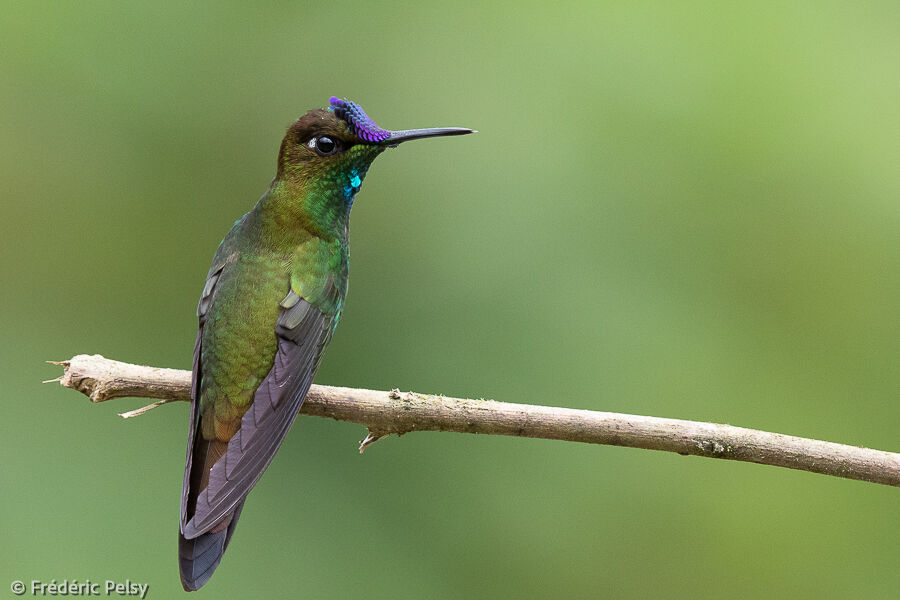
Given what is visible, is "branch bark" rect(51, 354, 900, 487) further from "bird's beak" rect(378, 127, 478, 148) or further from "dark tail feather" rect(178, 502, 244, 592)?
"bird's beak" rect(378, 127, 478, 148)

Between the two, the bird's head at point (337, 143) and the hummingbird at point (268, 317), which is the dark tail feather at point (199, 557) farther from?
the bird's head at point (337, 143)

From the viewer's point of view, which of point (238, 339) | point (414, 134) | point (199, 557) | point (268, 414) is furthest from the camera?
point (414, 134)

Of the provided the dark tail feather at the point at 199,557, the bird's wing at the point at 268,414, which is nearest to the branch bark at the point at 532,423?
the bird's wing at the point at 268,414

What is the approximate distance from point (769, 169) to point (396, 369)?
231 cm

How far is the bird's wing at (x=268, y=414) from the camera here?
2.87 m

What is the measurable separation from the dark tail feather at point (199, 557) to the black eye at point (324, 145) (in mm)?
1418

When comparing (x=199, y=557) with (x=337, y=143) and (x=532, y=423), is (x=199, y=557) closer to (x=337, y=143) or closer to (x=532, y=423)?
(x=532, y=423)

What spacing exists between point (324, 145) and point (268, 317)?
0.69m

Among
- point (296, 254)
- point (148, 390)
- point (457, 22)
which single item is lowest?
point (148, 390)

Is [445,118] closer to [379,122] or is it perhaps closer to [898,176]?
[379,122]

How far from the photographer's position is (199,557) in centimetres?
281

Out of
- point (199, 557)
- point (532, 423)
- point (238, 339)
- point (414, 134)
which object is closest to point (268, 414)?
point (238, 339)

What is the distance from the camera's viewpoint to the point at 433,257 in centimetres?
495

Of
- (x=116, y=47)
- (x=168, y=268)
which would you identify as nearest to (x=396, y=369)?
(x=168, y=268)
